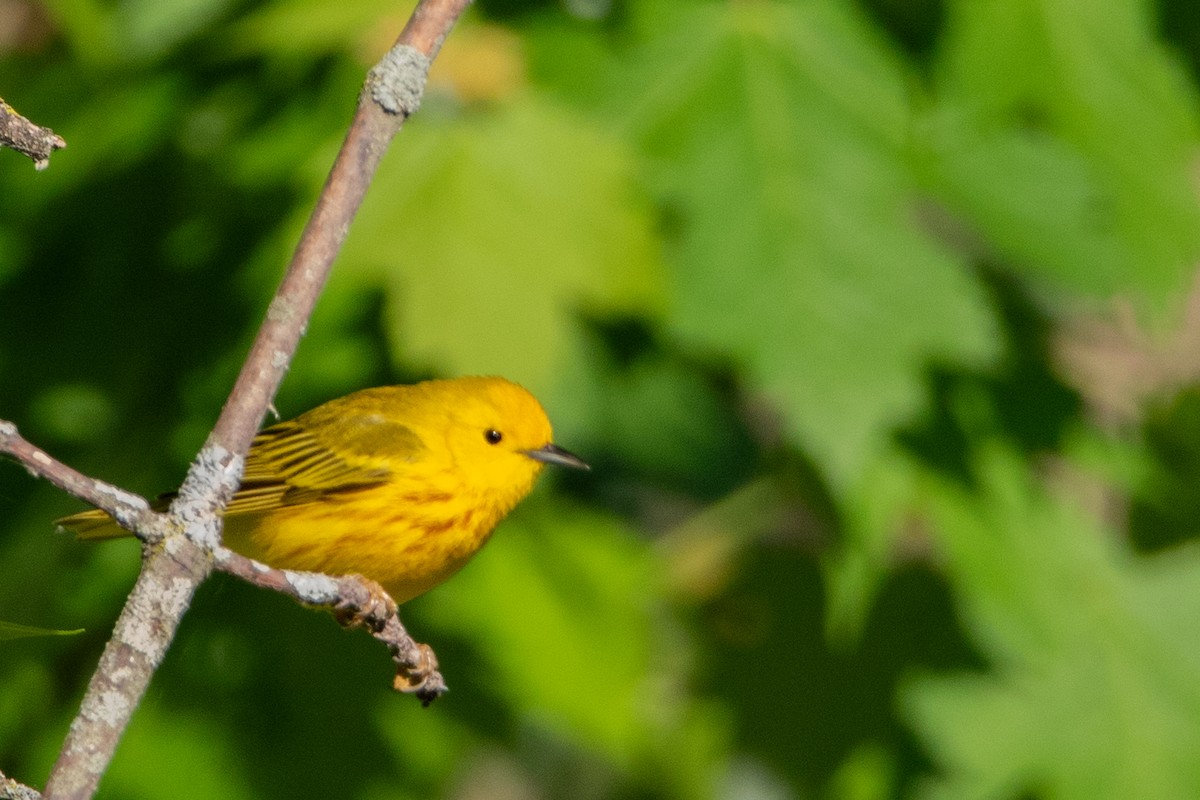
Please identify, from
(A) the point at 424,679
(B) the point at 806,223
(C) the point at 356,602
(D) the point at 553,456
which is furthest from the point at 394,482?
(C) the point at 356,602

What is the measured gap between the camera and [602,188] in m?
2.88

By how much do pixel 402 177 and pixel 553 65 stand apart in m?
0.45

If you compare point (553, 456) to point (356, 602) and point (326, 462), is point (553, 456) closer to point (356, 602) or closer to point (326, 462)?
point (326, 462)

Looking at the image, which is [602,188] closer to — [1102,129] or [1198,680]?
[1102,129]

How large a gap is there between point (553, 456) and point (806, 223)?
0.66m

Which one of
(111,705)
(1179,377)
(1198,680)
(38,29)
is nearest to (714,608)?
(1198,680)

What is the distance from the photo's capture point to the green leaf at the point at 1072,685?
11.7 feet

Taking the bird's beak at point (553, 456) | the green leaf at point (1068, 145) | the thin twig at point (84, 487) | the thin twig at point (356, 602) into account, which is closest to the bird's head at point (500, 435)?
the bird's beak at point (553, 456)

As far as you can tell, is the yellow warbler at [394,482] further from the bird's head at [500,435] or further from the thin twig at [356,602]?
the thin twig at [356,602]

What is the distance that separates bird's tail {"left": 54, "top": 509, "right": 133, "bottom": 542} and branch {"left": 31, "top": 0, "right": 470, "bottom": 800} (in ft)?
3.98

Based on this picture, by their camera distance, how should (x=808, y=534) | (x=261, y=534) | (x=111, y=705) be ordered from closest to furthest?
(x=111, y=705) < (x=261, y=534) < (x=808, y=534)

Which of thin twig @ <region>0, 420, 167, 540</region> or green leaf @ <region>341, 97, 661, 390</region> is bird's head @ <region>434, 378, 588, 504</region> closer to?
green leaf @ <region>341, 97, 661, 390</region>

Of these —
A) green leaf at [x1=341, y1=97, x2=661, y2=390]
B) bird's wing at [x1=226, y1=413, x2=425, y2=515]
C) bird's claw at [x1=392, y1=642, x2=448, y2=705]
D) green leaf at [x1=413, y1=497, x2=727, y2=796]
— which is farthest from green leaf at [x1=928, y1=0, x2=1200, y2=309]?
bird's claw at [x1=392, y1=642, x2=448, y2=705]

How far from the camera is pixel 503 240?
2.79m
